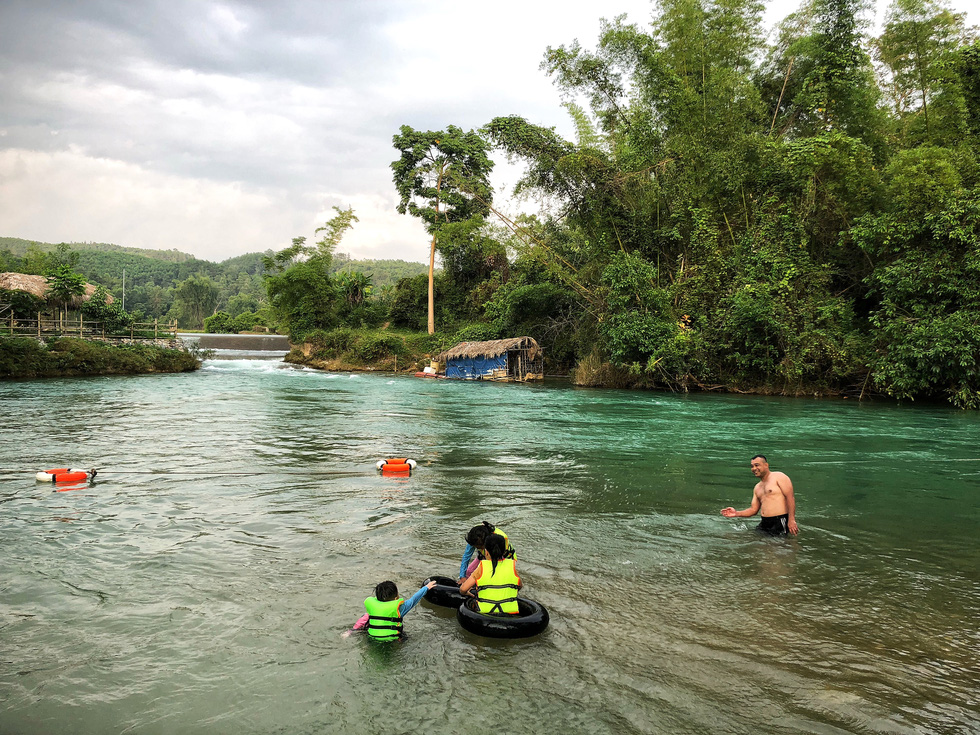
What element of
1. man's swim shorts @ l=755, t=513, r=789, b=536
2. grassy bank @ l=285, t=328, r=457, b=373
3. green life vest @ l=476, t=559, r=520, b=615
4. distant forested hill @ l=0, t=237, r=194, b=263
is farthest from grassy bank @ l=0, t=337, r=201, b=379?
distant forested hill @ l=0, t=237, r=194, b=263

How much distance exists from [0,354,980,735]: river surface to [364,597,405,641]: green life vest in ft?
0.30

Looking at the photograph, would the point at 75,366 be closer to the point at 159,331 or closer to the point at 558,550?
the point at 159,331

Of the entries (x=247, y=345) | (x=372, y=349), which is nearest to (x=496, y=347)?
(x=372, y=349)

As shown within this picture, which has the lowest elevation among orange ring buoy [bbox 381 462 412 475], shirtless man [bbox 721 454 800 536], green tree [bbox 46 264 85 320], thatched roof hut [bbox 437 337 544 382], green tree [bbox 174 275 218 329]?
orange ring buoy [bbox 381 462 412 475]

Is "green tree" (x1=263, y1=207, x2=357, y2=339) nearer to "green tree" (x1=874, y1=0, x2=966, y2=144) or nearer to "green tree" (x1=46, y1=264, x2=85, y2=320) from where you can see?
"green tree" (x1=46, y1=264, x2=85, y2=320)

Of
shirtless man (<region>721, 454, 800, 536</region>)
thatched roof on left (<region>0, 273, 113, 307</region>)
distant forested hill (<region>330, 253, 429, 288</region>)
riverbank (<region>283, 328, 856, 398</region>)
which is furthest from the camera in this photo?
distant forested hill (<region>330, 253, 429, 288</region>)

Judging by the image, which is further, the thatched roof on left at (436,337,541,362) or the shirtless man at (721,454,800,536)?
the thatched roof on left at (436,337,541,362)

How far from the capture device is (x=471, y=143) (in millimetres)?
39062

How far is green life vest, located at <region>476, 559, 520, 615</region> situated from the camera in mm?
4656

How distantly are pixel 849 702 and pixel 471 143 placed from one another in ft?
128

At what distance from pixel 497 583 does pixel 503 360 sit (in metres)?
24.8

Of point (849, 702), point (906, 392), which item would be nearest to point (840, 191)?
point (906, 392)

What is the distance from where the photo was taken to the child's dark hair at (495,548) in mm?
4684

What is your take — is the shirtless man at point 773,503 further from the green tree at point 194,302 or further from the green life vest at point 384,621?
the green tree at point 194,302
